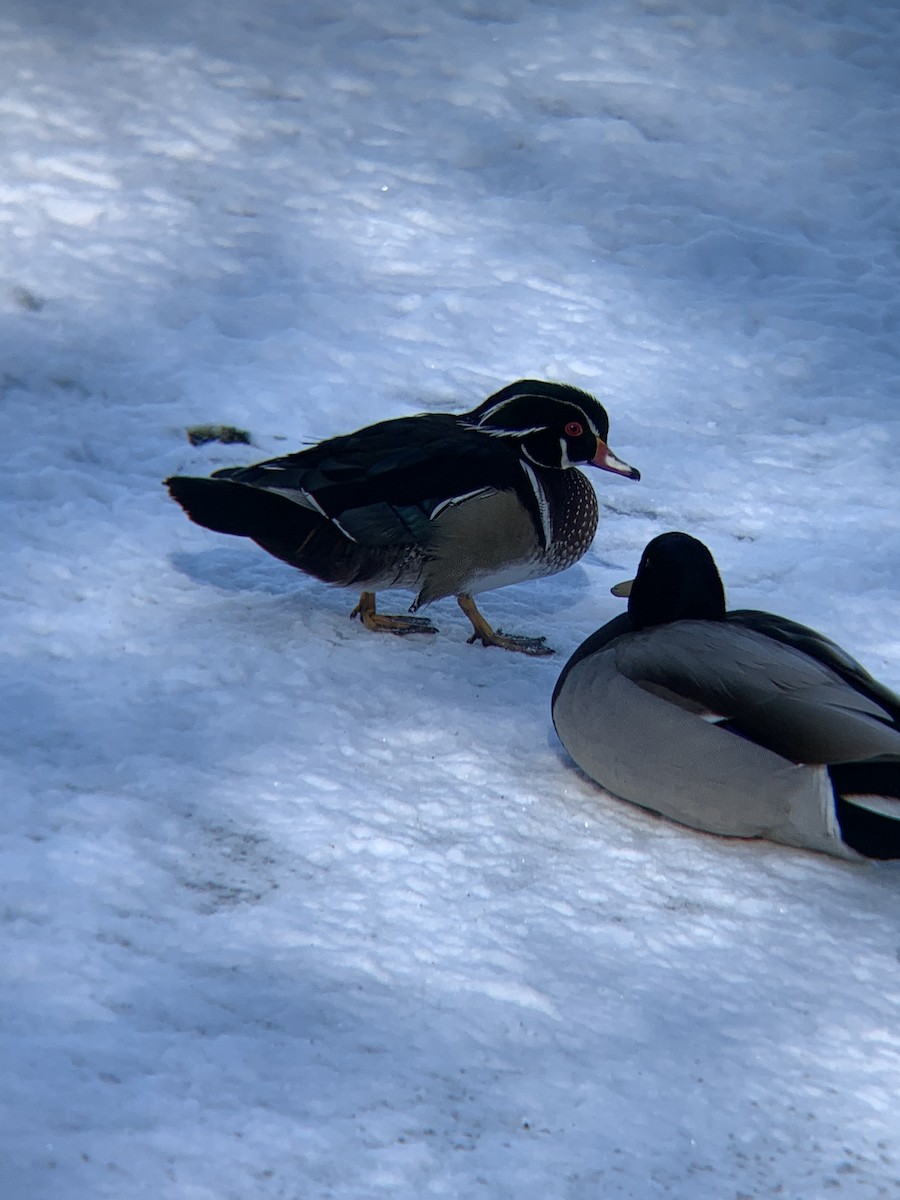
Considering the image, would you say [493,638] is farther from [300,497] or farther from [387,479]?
[300,497]

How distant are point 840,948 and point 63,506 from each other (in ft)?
9.35

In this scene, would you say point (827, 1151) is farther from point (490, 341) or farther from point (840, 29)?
point (840, 29)

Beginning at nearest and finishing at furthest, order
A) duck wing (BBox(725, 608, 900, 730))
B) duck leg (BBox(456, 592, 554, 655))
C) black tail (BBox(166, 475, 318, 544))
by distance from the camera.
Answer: duck wing (BBox(725, 608, 900, 730)) → black tail (BBox(166, 475, 318, 544)) → duck leg (BBox(456, 592, 554, 655))

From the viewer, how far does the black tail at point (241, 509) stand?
149 inches

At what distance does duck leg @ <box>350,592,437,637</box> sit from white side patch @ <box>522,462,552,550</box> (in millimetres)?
469

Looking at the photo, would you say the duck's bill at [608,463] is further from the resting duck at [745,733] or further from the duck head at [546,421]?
the resting duck at [745,733]

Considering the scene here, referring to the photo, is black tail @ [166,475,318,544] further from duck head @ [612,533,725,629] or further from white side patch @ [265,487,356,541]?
duck head @ [612,533,725,629]

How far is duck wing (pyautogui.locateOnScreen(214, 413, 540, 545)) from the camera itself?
380 cm

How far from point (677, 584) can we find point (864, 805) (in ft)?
2.35

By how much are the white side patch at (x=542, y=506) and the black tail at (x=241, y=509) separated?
641 millimetres

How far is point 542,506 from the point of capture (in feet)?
13.0

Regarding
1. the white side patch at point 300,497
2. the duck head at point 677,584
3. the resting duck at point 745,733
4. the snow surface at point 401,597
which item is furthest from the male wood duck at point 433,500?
the resting duck at point 745,733

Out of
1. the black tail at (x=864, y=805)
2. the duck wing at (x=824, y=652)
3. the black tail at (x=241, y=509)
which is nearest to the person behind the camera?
the black tail at (x=864, y=805)

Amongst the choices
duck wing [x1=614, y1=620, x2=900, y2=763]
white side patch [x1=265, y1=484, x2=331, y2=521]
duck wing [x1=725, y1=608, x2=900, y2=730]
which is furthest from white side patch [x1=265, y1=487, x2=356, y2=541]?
duck wing [x1=725, y1=608, x2=900, y2=730]
